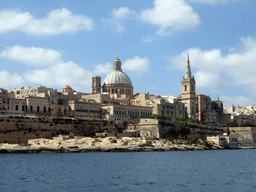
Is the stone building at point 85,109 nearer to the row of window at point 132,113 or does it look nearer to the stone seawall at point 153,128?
the row of window at point 132,113

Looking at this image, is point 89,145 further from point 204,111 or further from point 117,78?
point 204,111

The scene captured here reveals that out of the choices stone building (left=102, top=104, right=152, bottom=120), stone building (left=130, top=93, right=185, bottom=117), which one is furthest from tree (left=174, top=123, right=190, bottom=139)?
stone building (left=130, top=93, right=185, bottom=117)

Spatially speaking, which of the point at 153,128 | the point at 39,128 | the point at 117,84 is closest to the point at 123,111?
the point at 153,128

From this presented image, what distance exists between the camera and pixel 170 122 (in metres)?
73.1

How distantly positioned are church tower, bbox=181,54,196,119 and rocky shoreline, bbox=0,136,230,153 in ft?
101

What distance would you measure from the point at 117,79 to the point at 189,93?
15524 mm

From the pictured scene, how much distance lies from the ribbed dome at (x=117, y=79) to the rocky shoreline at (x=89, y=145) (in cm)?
3465

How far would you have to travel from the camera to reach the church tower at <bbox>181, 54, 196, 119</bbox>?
9450 cm

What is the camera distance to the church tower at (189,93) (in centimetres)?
9450

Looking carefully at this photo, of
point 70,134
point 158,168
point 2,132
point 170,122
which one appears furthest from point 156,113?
point 158,168

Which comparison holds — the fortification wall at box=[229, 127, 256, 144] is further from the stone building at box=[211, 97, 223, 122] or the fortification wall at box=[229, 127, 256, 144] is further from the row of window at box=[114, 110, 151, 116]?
the stone building at box=[211, 97, 223, 122]

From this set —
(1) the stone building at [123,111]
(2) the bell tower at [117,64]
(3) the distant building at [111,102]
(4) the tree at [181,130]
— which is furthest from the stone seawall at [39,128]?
(2) the bell tower at [117,64]

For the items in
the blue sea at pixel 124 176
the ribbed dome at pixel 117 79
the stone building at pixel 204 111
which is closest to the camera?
the blue sea at pixel 124 176

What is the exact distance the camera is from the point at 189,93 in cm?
9519
